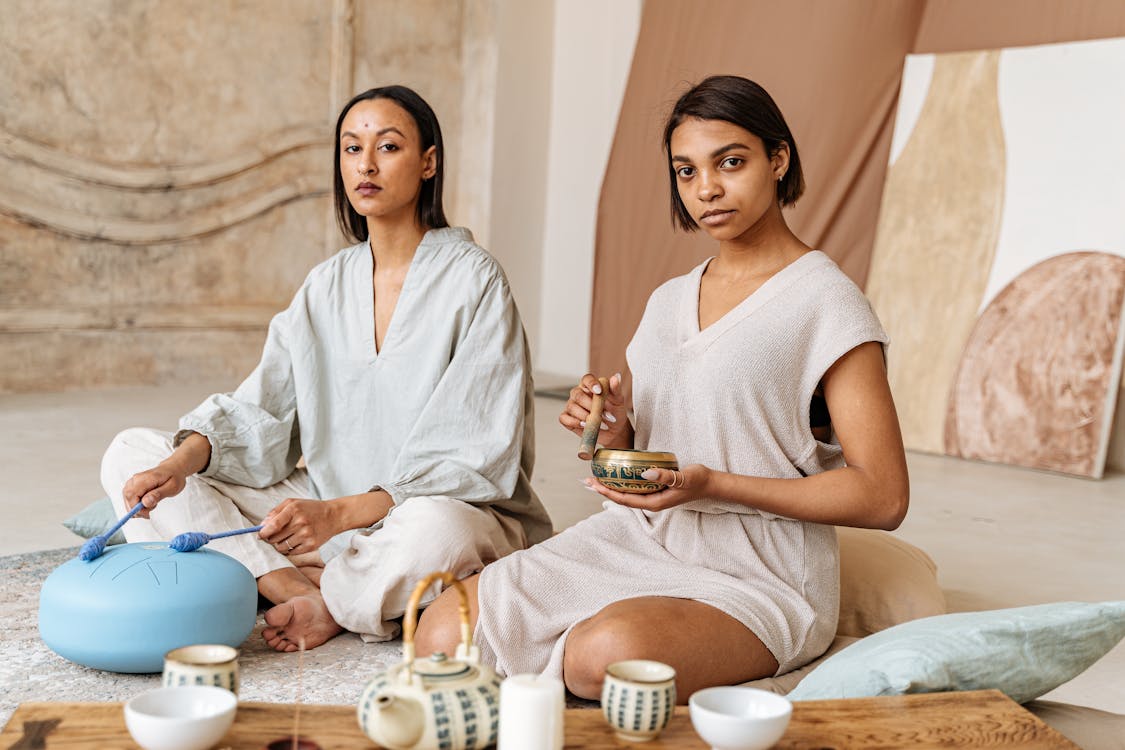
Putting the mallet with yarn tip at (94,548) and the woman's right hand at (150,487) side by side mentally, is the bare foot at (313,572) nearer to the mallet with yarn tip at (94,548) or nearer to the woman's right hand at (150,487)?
the woman's right hand at (150,487)

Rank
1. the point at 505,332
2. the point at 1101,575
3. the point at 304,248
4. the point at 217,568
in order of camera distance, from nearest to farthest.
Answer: the point at 217,568 → the point at 505,332 → the point at 1101,575 → the point at 304,248

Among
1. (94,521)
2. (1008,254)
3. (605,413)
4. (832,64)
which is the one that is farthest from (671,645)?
(832,64)

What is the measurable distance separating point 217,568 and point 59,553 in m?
1.04

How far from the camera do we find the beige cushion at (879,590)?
8.40 ft

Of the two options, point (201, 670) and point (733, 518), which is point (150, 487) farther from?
point (201, 670)

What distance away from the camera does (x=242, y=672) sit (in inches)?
92.3

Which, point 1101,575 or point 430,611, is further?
point 1101,575

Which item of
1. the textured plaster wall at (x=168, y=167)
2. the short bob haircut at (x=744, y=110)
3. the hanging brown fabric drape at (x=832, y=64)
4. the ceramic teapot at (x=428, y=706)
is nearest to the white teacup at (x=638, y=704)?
the ceramic teapot at (x=428, y=706)

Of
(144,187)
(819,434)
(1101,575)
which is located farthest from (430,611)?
(144,187)

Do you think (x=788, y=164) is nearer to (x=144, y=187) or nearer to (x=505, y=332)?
(x=505, y=332)

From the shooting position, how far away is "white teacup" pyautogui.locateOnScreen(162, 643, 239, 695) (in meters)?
1.27

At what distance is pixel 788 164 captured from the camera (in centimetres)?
216

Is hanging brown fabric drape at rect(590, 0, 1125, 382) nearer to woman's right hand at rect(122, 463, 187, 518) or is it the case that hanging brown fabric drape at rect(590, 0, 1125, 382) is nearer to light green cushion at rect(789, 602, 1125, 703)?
woman's right hand at rect(122, 463, 187, 518)

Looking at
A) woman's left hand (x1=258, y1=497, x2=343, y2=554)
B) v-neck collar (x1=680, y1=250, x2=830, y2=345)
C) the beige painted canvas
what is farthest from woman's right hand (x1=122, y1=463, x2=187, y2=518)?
the beige painted canvas
